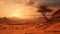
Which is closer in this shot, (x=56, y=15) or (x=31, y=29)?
(x=31, y=29)

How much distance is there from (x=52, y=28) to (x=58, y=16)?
0.48 metres

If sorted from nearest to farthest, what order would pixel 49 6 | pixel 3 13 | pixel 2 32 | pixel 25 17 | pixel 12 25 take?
1. pixel 2 32
2. pixel 12 25
3. pixel 25 17
4. pixel 3 13
5. pixel 49 6

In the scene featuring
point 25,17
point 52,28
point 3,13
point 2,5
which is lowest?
point 52,28

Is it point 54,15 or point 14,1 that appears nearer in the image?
point 54,15

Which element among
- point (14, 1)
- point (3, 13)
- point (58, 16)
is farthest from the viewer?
point (14, 1)

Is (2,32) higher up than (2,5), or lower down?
lower down

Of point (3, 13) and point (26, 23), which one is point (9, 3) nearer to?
point (3, 13)

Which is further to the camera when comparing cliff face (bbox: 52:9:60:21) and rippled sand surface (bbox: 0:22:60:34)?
cliff face (bbox: 52:9:60:21)

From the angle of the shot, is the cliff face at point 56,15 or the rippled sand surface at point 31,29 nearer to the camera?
the rippled sand surface at point 31,29

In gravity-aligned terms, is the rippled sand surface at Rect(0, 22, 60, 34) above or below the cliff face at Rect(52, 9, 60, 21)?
below

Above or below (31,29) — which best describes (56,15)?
above

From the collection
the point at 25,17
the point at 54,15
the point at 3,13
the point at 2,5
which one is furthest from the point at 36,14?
the point at 2,5

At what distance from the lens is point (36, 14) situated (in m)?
3.44

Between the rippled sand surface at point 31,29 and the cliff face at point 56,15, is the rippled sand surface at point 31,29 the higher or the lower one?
the lower one
